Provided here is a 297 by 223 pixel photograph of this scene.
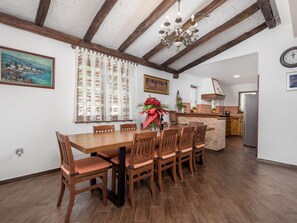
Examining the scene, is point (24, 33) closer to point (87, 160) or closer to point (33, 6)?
point (33, 6)

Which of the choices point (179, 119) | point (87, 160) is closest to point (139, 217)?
point (87, 160)

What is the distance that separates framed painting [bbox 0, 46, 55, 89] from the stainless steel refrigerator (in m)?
5.49

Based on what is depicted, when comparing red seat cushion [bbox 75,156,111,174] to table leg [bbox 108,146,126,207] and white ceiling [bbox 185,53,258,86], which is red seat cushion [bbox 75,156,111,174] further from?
white ceiling [bbox 185,53,258,86]

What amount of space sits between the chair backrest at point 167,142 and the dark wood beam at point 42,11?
253cm

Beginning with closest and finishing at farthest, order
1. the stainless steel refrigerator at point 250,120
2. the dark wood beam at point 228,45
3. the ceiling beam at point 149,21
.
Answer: the ceiling beam at point 149,21
the dark wood beam at point 228,45
the stainless steel refrigerator at point 250,120

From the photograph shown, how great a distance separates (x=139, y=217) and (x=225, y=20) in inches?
156

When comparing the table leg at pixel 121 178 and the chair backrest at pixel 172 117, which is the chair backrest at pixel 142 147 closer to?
the table leg at pixel 121 178

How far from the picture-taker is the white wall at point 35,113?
2465mm

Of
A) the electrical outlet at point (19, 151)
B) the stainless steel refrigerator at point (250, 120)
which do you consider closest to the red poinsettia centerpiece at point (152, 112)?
the electrical outlet at point (19, 151)

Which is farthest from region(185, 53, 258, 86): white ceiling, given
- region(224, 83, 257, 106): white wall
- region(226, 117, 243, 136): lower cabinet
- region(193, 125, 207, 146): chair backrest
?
region(193, 125, 207, 146): chair backrest

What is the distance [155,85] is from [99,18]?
2574 mm

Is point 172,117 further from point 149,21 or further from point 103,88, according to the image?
point 149,21

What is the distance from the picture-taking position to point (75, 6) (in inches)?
97.1

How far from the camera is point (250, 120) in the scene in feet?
16.3
